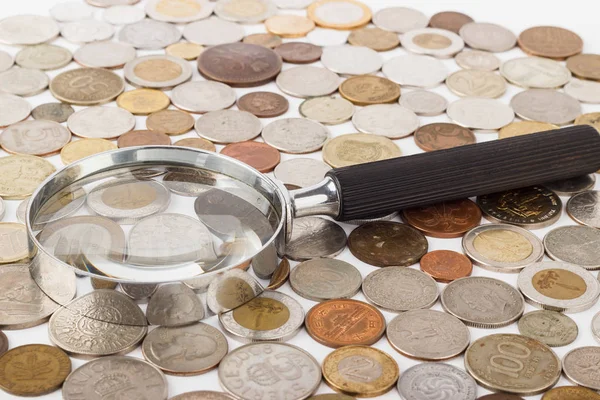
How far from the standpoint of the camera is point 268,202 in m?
2.09

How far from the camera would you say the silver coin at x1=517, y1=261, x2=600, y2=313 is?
6.58 ft

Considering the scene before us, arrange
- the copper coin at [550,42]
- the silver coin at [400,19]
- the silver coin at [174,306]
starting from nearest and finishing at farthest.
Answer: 1. the silver coin at [174,306]
2. the copper coin at [550,42]
3. the silver coin at [400,19]

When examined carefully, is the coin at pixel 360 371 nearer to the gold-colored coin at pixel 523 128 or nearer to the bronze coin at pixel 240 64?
the gold-colored coin at pixel 523 128

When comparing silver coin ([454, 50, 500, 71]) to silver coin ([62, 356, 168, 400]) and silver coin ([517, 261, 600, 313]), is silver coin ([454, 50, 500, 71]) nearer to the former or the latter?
silver coin ([517, 261, 600, 313])

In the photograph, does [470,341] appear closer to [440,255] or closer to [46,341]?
[440,255]

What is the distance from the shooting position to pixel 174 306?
1.89m

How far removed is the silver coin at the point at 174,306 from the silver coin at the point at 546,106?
1113 millimetres

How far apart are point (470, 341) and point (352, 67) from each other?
3.59ft

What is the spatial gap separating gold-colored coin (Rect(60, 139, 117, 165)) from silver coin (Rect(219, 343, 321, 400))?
0.74 meters

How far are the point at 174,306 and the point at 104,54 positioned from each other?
113 cm

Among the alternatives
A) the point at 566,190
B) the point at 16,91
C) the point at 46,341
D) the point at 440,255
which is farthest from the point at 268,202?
the point at 16,91

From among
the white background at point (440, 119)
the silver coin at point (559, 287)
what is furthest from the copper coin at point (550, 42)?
the silver coin at point (559, 287)

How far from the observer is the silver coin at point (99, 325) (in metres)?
1.85

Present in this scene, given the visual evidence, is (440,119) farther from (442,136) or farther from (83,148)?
(83,148)
